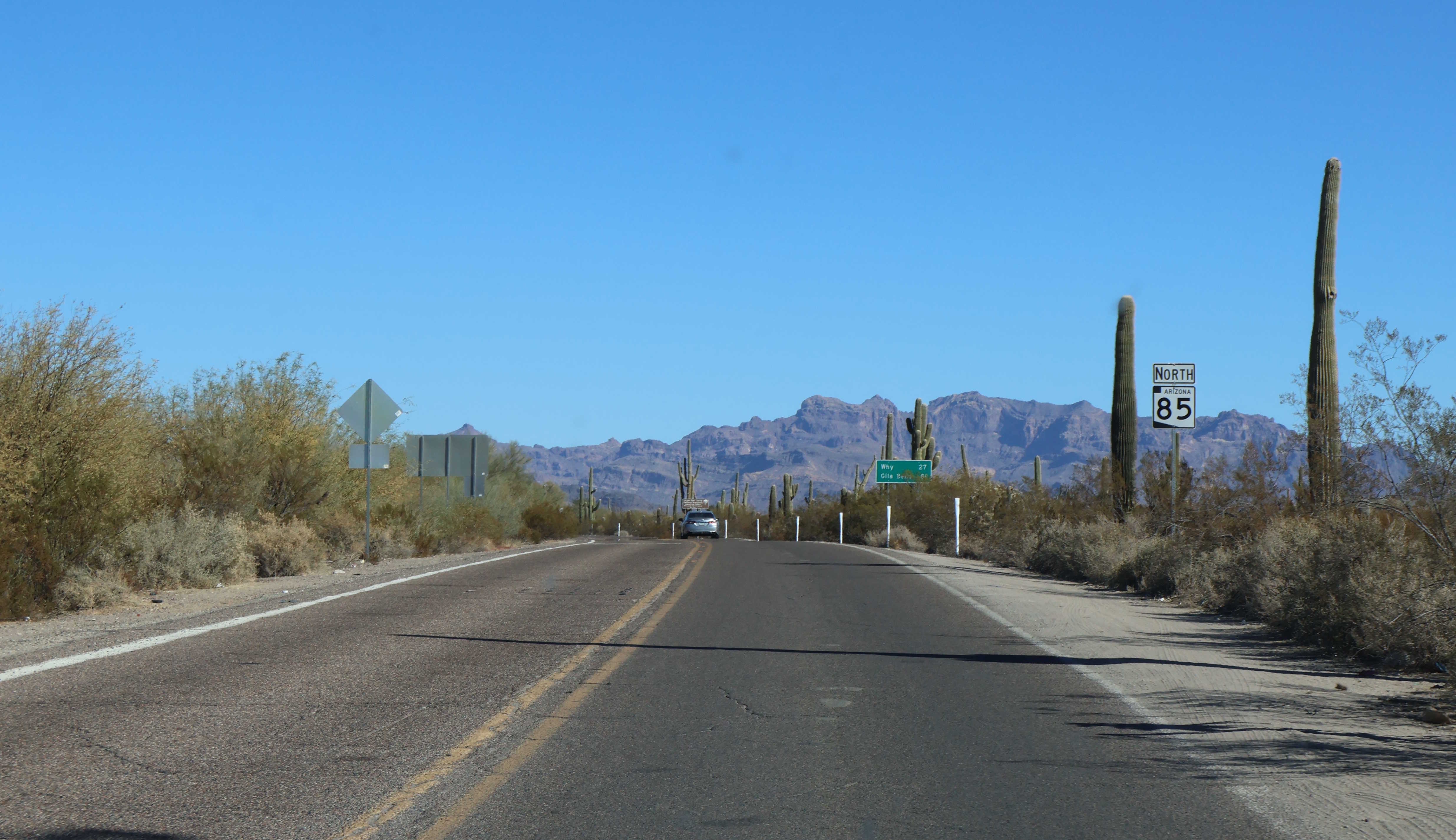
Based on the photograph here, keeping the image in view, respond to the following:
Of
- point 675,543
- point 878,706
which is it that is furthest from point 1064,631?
point 675,543

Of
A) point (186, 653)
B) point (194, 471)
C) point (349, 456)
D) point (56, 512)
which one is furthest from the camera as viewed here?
point (349, 456)

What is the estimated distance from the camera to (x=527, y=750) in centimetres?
768

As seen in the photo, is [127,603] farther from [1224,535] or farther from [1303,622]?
[1224,535]

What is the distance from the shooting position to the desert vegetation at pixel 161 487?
15562mm

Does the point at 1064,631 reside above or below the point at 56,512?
below

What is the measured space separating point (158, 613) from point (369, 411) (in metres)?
10.9

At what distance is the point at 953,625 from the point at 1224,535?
731 centimetres

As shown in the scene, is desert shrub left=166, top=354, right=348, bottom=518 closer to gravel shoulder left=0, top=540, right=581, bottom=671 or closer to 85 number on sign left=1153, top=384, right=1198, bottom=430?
gravel shoulder left=0, top=540, right=581, bottom=671

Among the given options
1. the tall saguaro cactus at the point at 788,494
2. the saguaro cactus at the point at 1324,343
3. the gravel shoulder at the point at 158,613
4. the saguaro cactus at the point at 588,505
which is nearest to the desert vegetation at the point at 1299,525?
the saguaro cactus at the point at 1324,343

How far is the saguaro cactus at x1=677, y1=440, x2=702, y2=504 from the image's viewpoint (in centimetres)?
12031

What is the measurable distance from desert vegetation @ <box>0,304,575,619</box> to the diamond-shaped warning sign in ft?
6.11

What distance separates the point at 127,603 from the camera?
53.4 ft

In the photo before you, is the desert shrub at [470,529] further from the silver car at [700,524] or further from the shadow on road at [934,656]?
the shadow on road at [934,656]

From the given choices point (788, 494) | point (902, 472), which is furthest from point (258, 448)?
point (788, 494)
